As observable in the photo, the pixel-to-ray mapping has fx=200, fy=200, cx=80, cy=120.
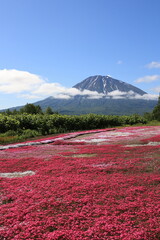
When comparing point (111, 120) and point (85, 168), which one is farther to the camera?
point (111, 120)

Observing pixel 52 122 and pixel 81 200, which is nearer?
pixel 81 200

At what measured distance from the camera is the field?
671cm

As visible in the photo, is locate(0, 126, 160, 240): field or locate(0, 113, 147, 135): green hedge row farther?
locate(0, 113, 147, 135): green hedge row

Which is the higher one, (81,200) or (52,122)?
(52,122)

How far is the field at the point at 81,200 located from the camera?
264 inches

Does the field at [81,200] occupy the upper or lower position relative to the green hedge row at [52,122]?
lower

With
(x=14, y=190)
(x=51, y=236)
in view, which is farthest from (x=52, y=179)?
(x=51, y=236)

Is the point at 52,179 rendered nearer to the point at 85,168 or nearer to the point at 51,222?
the point at 85,168

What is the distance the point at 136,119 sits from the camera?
71.0 metres

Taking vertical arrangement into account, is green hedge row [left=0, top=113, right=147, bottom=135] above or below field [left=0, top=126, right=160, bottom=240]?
above

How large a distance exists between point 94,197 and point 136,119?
64.8 m

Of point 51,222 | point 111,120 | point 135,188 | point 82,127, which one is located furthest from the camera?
point 111,120

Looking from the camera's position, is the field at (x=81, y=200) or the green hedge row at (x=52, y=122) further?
the green hedge row at (x=52, y=122)

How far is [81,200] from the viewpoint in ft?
29.4
